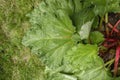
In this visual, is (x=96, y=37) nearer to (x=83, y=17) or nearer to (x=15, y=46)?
(x=83, y=17)

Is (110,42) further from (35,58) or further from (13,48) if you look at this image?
(13,48)

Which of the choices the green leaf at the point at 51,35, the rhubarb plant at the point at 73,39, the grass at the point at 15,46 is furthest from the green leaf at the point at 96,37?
the grass at the point at 15,46

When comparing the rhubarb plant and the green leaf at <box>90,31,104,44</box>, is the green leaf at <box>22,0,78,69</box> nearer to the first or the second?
the rhubarb plant

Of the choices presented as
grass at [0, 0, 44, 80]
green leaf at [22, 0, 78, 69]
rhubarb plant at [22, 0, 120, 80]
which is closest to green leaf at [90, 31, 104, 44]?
rhubarb plant at [22, 0, 120, 80]

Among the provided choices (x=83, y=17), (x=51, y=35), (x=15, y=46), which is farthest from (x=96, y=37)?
(x=15, y=46)

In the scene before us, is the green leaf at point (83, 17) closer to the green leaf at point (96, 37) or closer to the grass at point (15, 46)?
the green leaf at point (96, 37)

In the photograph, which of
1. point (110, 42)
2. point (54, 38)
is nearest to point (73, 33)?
point (54, 38)
